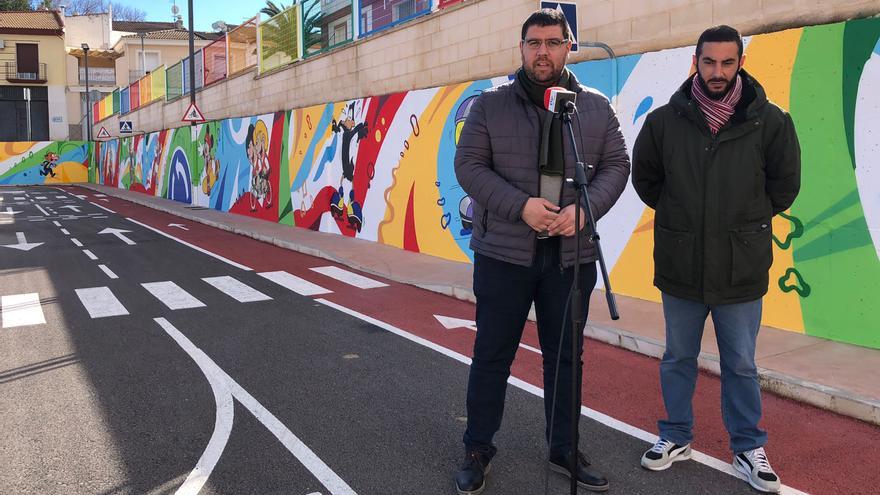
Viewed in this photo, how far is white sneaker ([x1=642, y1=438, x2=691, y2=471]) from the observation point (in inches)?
143

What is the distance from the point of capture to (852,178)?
5828 mm

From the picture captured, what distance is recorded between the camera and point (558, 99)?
2.72 m

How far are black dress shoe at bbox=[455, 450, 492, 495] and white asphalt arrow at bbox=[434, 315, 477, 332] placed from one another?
3.54 m

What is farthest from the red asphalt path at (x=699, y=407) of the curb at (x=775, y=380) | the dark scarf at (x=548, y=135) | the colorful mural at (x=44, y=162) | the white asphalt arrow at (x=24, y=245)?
the colorful mural at (x=44, y=162)

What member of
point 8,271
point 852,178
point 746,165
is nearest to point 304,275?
point 8,271

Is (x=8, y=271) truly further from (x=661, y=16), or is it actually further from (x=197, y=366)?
(x=661, y=16)

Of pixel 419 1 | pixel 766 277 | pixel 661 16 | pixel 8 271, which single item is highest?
pixel 419 1

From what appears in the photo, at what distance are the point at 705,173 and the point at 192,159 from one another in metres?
25.0

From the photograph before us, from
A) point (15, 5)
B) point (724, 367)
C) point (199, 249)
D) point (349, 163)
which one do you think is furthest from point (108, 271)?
point (15, 5)

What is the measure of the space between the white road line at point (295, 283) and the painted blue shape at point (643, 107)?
4336mm

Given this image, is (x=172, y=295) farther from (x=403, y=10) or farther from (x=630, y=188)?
(x=403, y=10)

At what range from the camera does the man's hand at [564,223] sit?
9.85ft

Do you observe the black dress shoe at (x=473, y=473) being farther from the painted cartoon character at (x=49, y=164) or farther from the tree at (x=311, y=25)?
the painted cartoon character at (x=49, y=164)

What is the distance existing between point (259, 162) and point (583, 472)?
1743 centimetres
